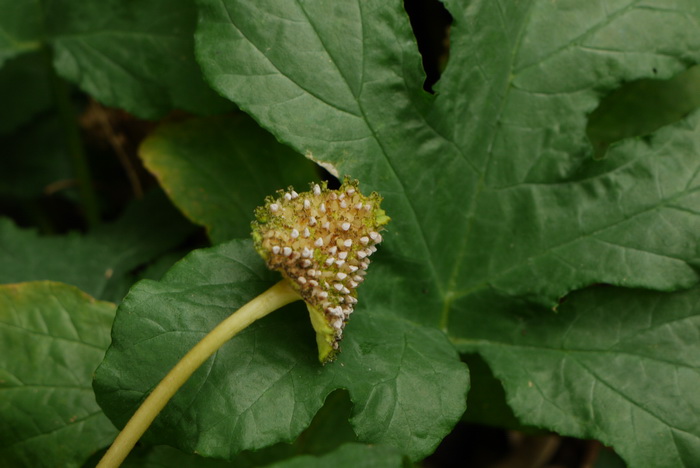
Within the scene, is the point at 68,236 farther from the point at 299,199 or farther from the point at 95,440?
the point at 299,199

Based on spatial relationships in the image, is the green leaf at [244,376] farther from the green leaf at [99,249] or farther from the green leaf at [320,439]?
the green leaf at [99,249]

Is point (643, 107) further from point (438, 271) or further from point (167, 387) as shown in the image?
point (167, 387)

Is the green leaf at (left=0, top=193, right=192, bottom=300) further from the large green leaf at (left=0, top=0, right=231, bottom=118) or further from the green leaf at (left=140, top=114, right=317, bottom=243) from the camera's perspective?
the large green leaf at (left=0, top=0, right=231, bottom=118)

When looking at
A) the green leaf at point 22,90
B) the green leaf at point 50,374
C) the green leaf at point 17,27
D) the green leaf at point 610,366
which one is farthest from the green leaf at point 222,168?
the green leaf at point 22,90

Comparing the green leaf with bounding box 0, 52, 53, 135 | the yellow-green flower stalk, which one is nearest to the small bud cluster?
the yellow-green flower stalk

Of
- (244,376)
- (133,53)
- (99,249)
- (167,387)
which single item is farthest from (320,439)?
(133,53)

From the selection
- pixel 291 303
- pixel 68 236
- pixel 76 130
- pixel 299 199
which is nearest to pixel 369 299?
pixel 291 303
